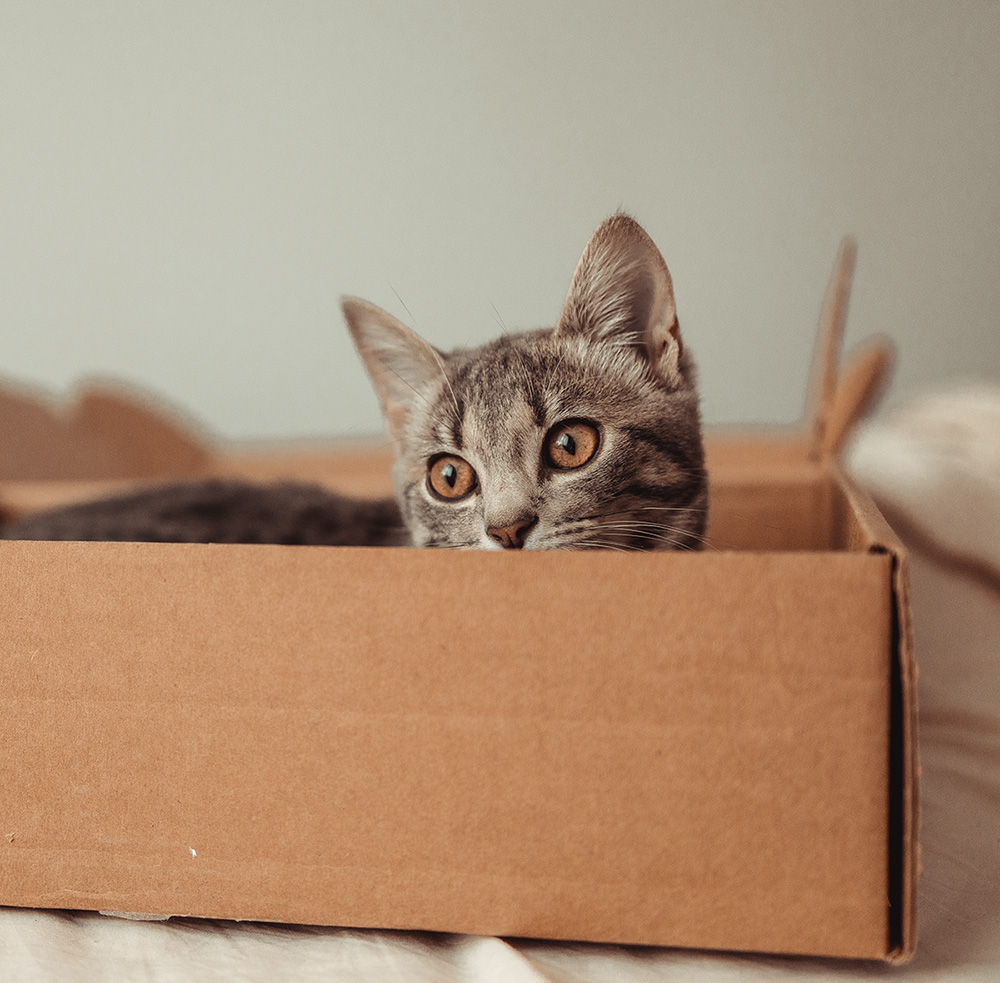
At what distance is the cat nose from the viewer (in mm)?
666

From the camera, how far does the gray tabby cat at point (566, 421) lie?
0.69 m

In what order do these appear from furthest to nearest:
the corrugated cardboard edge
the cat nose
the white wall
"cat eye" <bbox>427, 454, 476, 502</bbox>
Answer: the white wall, "cat eye" <bbox>427, 454, 476, 502</bbox>, the cat nose, the corrugated cardboard edge

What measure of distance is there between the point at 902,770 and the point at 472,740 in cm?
30

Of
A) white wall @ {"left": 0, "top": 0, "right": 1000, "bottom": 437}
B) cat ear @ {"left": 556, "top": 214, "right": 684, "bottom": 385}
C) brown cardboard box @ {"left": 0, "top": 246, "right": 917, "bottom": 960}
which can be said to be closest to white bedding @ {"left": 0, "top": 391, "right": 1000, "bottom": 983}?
brown cardboard box @ {"left": 0, "top": 246, "right": 917, "bottom": 960}

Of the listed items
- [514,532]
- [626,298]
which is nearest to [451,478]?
[514,532]

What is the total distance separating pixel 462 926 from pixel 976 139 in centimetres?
196

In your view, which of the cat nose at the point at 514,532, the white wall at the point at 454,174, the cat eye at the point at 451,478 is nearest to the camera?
the cat nose at the point at 514,532

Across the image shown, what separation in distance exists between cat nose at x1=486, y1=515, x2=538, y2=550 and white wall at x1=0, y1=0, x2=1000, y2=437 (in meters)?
0.62

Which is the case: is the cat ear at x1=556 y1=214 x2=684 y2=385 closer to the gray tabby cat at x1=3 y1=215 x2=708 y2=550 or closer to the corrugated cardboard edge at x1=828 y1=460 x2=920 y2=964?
the gray tabby cat at x1=3 y1=215 x2=708 y2=550

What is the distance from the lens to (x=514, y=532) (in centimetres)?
67

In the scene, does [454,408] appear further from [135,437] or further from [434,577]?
[135,437]

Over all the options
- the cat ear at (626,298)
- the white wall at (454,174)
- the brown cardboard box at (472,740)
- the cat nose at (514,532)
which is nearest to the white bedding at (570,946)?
the brown cardboard box at (472,740)

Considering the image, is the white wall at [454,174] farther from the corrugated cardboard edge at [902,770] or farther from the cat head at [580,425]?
the corrugated cardboard edge at [902,770]

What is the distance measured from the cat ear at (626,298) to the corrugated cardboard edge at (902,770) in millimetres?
300
